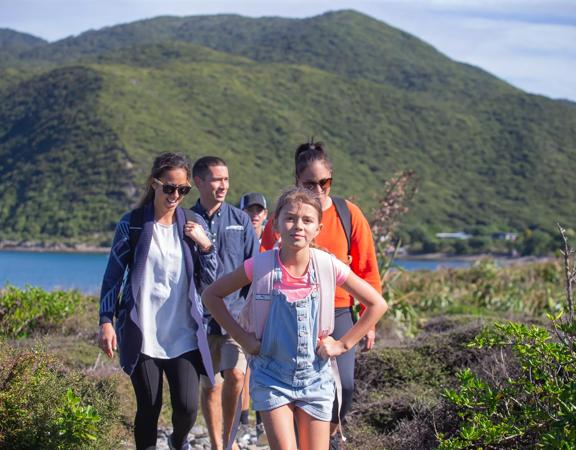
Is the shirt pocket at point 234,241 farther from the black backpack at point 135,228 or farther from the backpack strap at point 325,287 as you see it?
the backpack strap at point 325,287

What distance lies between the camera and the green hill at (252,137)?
76.4 metres

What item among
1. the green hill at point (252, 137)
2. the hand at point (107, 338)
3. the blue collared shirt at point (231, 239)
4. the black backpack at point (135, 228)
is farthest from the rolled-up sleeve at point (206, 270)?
the green hill at point (252, 137)

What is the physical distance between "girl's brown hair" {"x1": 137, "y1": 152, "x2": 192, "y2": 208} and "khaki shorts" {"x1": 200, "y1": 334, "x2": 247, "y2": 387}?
1373 millimetres

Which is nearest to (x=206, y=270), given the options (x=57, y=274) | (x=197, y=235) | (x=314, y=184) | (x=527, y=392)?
(x=197, y=235)

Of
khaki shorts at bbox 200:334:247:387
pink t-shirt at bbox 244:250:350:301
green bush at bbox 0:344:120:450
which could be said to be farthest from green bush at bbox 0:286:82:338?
pink t-shirt at bbox 244:250:350:301

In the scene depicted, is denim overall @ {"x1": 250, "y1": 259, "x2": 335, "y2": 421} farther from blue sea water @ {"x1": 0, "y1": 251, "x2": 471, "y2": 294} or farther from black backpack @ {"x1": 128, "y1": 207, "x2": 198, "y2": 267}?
blue sea water @ {"x1": 0, "y1": 251, "x2": 471, "y2": 294}

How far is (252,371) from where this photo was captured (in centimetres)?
425

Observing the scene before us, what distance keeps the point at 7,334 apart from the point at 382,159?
88.6 meters

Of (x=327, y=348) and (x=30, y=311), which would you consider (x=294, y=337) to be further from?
(x=30, y=311)

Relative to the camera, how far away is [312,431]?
4.15 metres

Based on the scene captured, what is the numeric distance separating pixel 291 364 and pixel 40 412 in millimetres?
1663

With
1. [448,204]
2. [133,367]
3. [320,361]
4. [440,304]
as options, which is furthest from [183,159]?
[448,204]

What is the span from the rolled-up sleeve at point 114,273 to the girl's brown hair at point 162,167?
0.26 m

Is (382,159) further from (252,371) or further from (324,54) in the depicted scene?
(252,371)
